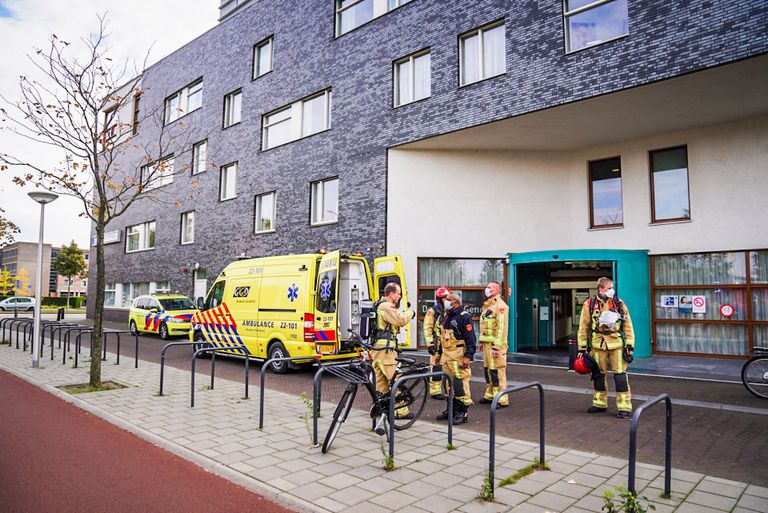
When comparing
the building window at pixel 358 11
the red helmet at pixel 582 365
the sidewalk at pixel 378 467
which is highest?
the building window at pixel 358 11

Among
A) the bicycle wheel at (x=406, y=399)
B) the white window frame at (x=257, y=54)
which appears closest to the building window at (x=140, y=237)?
the white window frame at (x=257, y=54)

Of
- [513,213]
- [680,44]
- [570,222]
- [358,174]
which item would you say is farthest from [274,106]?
[680,44]

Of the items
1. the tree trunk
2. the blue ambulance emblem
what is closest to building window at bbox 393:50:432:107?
the blue ambulance emblem

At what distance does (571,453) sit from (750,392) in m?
5.35

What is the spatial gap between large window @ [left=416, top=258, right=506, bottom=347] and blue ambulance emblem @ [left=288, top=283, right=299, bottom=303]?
18.7ft

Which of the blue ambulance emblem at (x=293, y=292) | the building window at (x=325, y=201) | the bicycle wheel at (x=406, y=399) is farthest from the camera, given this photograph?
the building window at (x=325, y=201)

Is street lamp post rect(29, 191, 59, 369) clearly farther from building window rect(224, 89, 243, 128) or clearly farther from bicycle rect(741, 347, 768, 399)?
bicycle rect(741, 347, 768, 399)

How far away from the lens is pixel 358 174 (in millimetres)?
17422

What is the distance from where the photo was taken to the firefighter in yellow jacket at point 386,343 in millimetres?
6363

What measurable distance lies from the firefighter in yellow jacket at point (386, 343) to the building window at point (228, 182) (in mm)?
18624

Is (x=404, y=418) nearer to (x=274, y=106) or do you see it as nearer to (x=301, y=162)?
(x=301, y=162)

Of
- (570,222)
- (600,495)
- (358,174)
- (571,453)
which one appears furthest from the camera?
(358,174)

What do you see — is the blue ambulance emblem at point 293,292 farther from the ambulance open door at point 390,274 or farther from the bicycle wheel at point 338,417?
the bicycle wheel at point 338,417

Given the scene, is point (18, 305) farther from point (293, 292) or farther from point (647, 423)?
point (647, 423)
